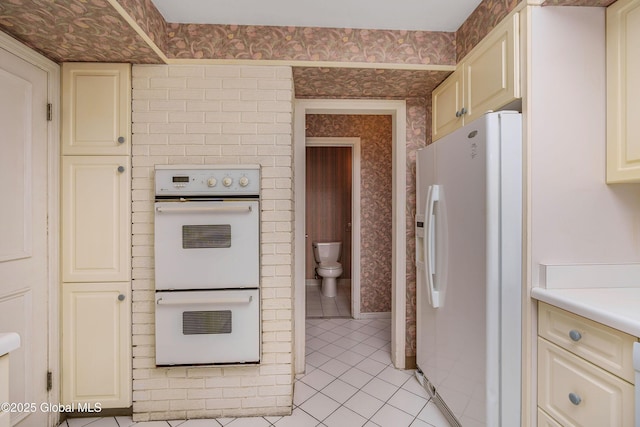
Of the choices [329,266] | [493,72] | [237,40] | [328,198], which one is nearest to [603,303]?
[493,72]

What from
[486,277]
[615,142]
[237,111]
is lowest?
[486,277]

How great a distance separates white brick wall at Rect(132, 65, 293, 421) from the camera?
178 centimetres

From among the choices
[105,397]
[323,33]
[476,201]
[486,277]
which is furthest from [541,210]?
[105,397]

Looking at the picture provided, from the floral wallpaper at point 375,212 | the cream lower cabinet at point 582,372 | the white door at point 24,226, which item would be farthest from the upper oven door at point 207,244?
the floral wallpaper at point 375,212

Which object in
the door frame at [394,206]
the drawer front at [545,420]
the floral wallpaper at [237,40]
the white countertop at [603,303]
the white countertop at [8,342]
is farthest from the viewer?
the door frame at [394,206]

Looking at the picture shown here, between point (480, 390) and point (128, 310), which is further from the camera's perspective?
point (128, 310)

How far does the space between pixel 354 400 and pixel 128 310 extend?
1.52 metres

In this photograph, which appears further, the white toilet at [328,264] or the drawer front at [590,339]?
the white toilet at [328,264]

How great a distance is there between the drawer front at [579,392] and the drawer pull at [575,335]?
0.08 meters

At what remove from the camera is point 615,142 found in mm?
1251

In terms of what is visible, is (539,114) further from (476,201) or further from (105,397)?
(105,397)

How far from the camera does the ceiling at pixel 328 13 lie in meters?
1.62

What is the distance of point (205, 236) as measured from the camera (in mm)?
1724

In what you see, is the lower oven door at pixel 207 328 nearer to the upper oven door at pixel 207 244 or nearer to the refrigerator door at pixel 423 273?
the upper oven door at pixel 207 244
